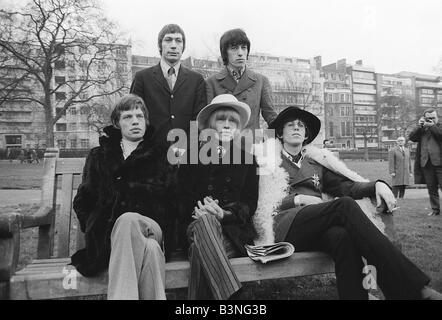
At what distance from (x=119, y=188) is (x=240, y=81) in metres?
1.80

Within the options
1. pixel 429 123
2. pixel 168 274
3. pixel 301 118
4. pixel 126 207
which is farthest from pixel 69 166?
pixel 429 123

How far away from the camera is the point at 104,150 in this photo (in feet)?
9.57

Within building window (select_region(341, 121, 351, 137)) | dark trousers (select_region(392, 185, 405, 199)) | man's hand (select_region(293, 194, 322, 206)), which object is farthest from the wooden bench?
building window (select_region(341, 121, 351, 137))

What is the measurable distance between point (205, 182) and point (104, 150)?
2.62 feet

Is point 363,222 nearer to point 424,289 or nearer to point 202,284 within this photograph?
point 424,289

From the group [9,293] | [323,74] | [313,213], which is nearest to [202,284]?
[313,213]

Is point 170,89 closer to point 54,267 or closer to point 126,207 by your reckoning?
point 126,207

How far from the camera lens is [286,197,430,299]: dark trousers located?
7.80ft

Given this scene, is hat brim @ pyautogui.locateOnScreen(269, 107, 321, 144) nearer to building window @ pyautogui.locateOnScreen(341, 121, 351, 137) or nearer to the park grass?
the park grass

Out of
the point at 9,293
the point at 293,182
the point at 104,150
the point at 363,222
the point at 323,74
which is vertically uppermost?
the point at 323,74

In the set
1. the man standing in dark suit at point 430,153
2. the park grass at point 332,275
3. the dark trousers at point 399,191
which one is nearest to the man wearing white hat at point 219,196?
the park grass at point 332,275

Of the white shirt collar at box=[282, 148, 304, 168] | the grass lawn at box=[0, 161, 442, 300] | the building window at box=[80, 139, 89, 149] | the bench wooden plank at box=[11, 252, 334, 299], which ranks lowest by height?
the grass lawn at box=[0, 161, 442, 300]

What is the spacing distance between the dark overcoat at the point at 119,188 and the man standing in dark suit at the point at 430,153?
657 centimetres

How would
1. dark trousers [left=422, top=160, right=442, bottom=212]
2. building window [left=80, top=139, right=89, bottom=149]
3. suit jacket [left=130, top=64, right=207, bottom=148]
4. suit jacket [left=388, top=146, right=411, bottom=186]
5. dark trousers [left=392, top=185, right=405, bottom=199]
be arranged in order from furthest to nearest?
1. building window [left=80, top=139, right=89, bottom=149]
2. dark trousers [left=392, top=185, right=405, bottom=199]
3. suit jacket [left=388, top=146, right=411, bottom=186]
4. dark trousers [left=422, top=160, right=442, bottom=212]
5. suit jacket [left=130, top=64, right=207, bottom=148]
